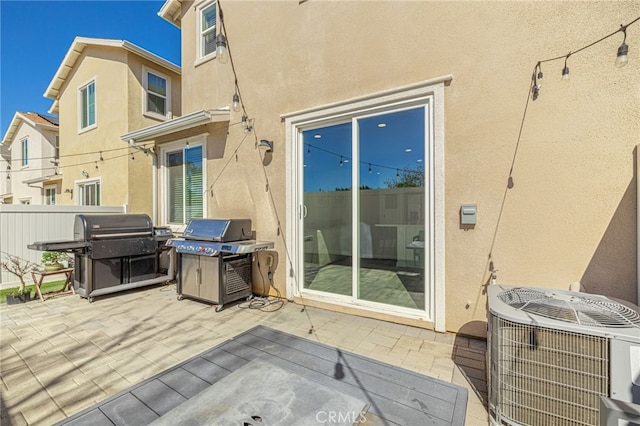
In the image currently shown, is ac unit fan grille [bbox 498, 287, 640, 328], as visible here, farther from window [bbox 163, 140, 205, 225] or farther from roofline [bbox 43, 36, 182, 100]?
roofline [bbox 43, 36, 182, 100]

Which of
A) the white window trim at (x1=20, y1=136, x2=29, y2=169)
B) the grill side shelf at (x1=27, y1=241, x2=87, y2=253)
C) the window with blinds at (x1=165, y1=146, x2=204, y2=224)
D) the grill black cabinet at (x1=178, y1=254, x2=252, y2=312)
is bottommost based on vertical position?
the grill black cabinet at (x1=178, y1=254, x2=252, y2=312)

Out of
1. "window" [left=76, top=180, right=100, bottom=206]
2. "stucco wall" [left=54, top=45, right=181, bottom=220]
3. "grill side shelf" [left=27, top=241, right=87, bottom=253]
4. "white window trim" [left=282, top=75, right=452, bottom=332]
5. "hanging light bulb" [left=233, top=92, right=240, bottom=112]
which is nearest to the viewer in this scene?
"white window trim" [left=282, top=75, right=452, bottom=332]

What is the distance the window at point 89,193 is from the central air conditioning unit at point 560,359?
1137 centimetres

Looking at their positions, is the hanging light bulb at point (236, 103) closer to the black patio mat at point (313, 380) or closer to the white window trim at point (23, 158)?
the black patio mat at point (313, 380)

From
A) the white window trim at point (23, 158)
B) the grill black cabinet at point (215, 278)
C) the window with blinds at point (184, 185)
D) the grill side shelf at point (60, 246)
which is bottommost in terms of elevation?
the grill black cabinet at point (215, 278)

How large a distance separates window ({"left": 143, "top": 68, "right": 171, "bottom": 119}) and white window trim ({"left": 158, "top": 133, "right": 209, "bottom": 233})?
3.05m

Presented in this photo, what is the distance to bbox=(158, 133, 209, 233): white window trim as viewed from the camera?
5.98 meters

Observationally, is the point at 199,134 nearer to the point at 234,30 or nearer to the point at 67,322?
the point at 234,30

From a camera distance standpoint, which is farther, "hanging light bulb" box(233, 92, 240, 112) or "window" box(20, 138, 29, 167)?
"window" box(20, 138, 29, 167)

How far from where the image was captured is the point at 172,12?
6.88 metres

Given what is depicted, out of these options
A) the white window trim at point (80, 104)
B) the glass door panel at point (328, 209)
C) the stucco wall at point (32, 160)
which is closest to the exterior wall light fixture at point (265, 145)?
the glass door panel at point (328, 209)

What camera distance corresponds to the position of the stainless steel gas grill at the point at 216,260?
4336 mm

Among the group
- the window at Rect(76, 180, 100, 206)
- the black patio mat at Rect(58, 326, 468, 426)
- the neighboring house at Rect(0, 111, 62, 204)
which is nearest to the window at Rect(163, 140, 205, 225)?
the black patio mat at Rect(58, 326, 468, 426)

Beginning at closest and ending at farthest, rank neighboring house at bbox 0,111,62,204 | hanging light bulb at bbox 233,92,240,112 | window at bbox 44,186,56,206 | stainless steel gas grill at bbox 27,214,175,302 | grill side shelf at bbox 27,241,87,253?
grill side shelf at bbox 27,241,87,253 → stainless steel gas grill at bbox 27,214,175,302 → hanging light bulb at bbox 233,92,240,112 → window at bbox 44,186,56,206 → neighboring house at bbox 0,111,62,204
